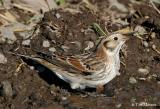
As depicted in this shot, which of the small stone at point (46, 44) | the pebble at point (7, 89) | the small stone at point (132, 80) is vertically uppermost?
the small stone at point (46, 44)

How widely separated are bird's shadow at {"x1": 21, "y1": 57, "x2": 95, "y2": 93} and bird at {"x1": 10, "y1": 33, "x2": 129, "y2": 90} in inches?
5.4

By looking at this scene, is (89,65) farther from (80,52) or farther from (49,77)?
(80,52)

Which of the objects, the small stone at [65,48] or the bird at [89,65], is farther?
the small stone at [65,48]

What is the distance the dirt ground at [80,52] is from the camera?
9148 millimetres

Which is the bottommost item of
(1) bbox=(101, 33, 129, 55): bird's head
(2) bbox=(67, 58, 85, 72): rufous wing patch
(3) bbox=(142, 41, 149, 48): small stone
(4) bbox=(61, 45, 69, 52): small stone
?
(2) bbox=(67, 58, 85, 72): rufous wing patch

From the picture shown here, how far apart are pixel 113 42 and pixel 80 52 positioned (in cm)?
101

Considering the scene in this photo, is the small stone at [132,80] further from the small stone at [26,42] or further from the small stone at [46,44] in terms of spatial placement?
the small stone at [26,42]

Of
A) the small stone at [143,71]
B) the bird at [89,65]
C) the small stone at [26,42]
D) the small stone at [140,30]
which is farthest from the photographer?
the small stone at [140,30]

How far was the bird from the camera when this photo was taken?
30.7 feet

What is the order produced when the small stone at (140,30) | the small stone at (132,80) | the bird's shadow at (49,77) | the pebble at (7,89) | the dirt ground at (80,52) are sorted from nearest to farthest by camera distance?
1. the pebble at (7,89)
2. the dirt ground at (80,52)
3. the bird's shadow at (49,77)
4. the small stone at (132,80)
5. the small stone at (140,30)

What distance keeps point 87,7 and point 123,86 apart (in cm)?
215

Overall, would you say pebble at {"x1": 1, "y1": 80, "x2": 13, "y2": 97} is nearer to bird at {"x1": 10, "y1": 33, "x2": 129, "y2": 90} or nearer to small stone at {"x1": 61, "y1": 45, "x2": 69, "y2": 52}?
bird at {"x1": 10, "y1": 33, "x2": 129, "y2": 90}

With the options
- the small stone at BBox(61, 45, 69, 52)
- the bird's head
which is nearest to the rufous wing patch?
the bird's head

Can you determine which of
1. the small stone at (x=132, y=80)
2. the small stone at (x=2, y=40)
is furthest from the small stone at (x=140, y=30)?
the small stone at (x=2, y=40)
